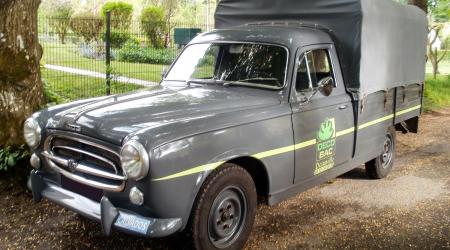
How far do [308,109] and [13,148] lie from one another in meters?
3.28

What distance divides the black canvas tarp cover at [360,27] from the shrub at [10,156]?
9.99ft

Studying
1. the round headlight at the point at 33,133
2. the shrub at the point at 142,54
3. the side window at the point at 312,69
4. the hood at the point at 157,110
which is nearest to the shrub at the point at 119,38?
the shrub at the point at 142,54

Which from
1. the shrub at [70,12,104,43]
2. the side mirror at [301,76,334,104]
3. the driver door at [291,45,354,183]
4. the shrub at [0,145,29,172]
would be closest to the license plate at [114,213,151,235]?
the driver door at [291,45,354,183]

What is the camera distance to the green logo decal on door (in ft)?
15.7

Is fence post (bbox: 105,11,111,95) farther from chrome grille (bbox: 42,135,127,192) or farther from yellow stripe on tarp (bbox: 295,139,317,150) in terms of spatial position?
yellow stripe on tarp (bbox: 295,139,317,150)

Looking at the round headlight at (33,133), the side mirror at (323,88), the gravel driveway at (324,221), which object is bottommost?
the gravel driveway at (324,221)

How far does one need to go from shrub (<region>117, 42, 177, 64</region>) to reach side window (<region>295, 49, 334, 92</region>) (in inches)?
214

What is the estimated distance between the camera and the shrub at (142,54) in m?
9.83

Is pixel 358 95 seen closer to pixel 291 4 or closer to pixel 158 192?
pixel 291 4

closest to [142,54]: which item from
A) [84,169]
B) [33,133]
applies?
[33,133]

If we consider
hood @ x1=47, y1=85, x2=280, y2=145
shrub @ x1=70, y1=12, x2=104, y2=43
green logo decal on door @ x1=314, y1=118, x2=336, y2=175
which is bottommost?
green logo decal on door @ x1=314, y1=118, x2=336, y2=175

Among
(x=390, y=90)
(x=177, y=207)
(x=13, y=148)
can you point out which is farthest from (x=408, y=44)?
(x=13, y=148)

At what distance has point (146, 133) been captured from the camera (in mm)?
3326

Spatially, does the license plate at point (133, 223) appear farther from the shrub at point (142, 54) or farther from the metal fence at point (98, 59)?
the shrub at point (142, 54)
